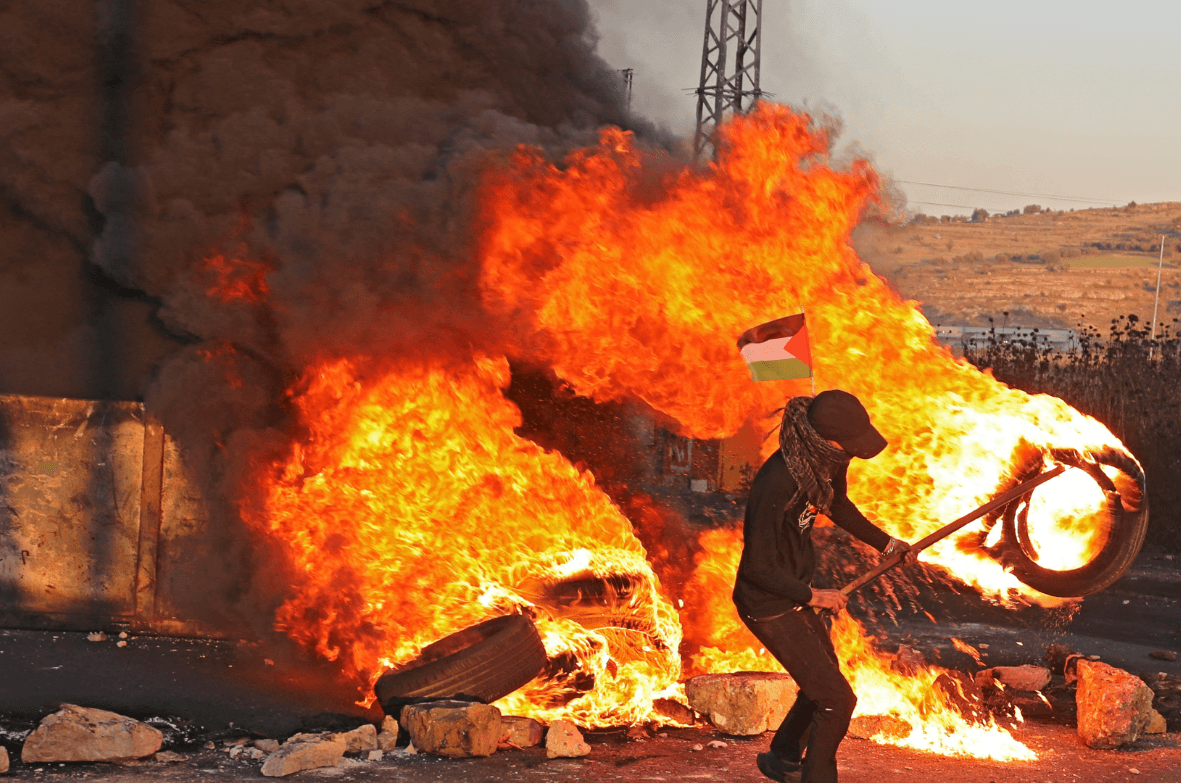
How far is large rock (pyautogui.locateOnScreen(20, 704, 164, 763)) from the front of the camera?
591 cm

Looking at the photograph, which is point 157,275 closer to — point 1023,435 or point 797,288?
point 797,288

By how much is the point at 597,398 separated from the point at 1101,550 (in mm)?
3714

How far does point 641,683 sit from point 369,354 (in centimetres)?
317

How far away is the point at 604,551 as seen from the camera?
7.93 metres

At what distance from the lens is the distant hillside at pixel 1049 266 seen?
A: 56.8 meters

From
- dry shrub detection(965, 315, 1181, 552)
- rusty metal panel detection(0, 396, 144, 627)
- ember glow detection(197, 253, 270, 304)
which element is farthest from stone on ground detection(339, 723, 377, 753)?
dry shrub detection(965, 315, 1181, 552)

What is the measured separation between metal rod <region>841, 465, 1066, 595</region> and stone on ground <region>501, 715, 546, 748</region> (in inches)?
87.6

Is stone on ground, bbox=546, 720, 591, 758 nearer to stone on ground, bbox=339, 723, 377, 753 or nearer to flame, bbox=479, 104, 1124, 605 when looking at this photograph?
stone on ground, bbox=339, 723, 377, 753

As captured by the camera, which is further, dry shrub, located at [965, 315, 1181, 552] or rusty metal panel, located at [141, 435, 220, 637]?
dry shrub, located at [965, 315, 1181, 552]

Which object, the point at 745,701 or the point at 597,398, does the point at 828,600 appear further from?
the point at 597,398

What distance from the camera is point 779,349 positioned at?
20.3 feet

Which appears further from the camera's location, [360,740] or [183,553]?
[183,553]

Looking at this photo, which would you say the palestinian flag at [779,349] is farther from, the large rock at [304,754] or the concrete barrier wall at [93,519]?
the concrete barrier wall at [93,519]

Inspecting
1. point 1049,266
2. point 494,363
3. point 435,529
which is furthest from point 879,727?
point 1049,266
